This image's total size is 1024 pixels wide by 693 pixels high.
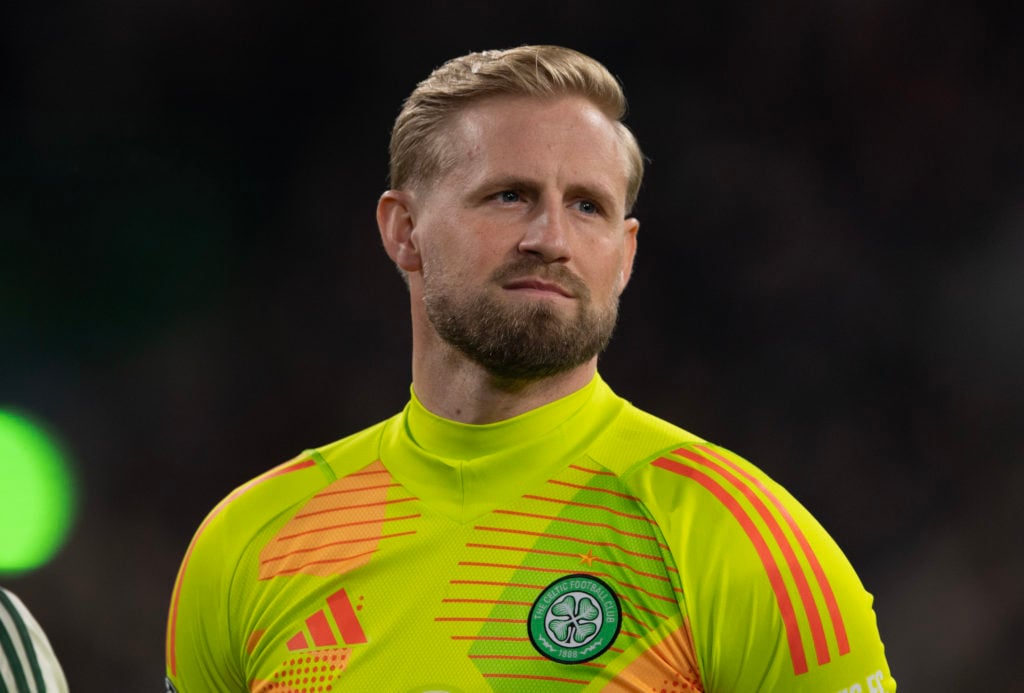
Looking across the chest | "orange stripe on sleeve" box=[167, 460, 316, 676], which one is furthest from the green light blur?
the chest

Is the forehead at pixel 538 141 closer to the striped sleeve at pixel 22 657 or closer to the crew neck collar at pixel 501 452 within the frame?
the crew neck collar at pixel 501 452

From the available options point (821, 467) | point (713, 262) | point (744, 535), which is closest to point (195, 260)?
point (713, 262)

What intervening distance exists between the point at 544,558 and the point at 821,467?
3072 millimetres

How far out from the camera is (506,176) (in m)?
2.62

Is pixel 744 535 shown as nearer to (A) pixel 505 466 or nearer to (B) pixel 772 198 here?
(A) pixel 505 466

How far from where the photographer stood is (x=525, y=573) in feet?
8.32

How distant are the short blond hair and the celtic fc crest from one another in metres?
0.81

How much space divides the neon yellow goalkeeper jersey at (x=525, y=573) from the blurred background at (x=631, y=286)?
262cm

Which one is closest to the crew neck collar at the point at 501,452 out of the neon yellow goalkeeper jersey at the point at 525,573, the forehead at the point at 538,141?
the neon yellow goalkeeper jersey at the point at 525,573

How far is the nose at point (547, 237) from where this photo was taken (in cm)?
254

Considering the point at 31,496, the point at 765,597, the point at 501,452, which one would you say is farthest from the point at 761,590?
the point at 31,496

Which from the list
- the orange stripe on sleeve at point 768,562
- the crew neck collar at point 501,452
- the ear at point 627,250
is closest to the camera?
the orange stripe on sleeve at point 768,562

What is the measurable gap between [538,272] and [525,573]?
0.56 meters

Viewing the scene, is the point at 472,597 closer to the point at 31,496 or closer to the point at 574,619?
the point at 574,619
